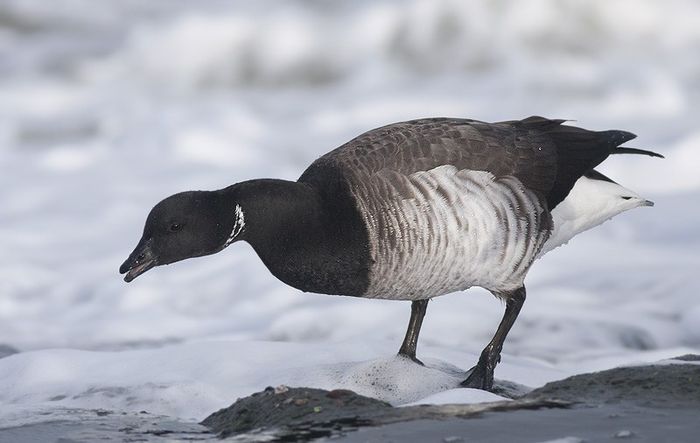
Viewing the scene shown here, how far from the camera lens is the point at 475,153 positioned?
663cm

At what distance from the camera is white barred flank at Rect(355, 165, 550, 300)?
246 inches

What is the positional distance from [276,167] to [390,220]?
942 centimetres

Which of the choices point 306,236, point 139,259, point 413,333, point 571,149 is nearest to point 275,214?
point 306,236

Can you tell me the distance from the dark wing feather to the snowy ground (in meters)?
1.16

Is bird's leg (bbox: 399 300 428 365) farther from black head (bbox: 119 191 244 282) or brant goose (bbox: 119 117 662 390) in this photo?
black head (bbox: 119 191 244 282)

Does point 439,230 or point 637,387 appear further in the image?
point 439,230

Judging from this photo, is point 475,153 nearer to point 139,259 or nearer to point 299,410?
point 139,259

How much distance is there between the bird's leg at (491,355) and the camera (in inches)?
258

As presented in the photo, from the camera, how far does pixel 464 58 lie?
63.4 feet

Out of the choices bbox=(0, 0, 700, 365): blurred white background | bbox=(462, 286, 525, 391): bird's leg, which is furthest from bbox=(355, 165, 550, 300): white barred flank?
bbox=(0, 0, 700, 365): blurred white background

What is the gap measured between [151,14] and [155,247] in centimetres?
1432

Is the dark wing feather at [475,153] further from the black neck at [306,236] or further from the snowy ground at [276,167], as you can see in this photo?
the snowy ground at [276,167]

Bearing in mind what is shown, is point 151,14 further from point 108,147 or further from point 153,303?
point 153,303

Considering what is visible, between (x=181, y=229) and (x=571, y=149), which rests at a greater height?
(x=571, y=149)
